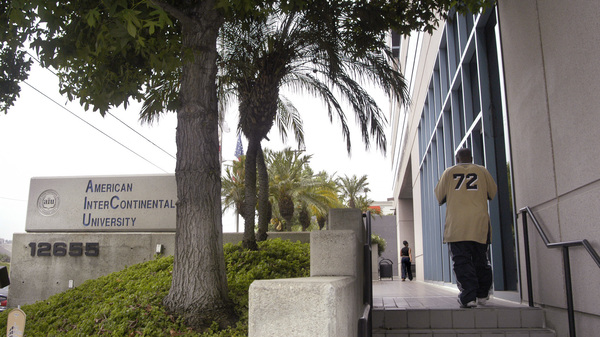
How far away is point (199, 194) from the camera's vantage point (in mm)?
6777

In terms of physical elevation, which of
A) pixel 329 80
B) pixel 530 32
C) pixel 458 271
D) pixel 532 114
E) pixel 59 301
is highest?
pixel 329 80

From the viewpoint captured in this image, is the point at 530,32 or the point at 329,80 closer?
the point at 530,32

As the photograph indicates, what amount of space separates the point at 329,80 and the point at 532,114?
6.99 metres

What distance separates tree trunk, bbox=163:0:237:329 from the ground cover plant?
0.86 feet

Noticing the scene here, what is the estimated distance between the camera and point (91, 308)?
820cm

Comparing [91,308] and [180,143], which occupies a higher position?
[180,143]

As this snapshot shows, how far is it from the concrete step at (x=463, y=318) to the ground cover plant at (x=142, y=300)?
1914mm

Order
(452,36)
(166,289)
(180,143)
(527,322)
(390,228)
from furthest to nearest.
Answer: (390,228) → (452,36) → (166,289) → (180,143) → (527,322)

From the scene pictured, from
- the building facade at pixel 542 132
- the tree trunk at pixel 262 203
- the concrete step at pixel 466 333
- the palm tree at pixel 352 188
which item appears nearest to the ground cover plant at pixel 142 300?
the tree trunk at pixel 262 203

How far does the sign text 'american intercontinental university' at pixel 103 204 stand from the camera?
13.1 metres

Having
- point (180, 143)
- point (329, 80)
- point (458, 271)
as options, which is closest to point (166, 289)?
point (180, 143)

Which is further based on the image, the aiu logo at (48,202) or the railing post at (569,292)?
the aiu logo at (48,202)

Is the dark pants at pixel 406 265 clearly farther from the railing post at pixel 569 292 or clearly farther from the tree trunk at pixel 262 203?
the railing post at pixel 569 292

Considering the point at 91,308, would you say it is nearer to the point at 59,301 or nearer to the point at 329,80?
the point at 59,301
